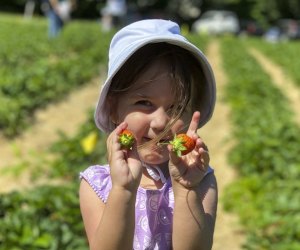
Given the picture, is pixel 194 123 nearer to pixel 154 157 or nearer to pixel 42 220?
pixel 154 157

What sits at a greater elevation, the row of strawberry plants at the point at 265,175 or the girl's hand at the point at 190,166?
the girl's hand at the point at 190,166

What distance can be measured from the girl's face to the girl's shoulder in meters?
0.14

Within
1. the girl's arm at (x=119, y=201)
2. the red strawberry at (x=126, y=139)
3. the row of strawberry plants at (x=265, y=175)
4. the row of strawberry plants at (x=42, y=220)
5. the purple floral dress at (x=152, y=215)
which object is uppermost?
the red strawberry at (x=126, y=139)

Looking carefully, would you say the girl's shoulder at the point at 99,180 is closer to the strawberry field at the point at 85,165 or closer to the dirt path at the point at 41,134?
the strawberry field at the point at 85,165

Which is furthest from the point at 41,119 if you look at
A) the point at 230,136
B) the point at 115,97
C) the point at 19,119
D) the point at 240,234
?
the point at 115,97

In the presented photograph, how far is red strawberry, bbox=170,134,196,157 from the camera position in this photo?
1.65 m

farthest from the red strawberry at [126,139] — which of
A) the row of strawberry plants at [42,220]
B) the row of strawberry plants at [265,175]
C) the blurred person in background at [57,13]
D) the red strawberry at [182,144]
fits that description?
the blurred person in background at [57,13]

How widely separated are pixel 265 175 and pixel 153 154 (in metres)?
3.89

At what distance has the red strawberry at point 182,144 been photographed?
5.40ft

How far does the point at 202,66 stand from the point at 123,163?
43 centimetres

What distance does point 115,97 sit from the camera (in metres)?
1.96

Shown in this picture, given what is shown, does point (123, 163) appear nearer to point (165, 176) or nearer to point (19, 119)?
point (165, 176)

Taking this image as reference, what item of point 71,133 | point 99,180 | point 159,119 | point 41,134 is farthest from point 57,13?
point 159,119

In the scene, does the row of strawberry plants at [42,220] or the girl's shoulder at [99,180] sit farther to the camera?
the row of strawberry plants at [42,220]
